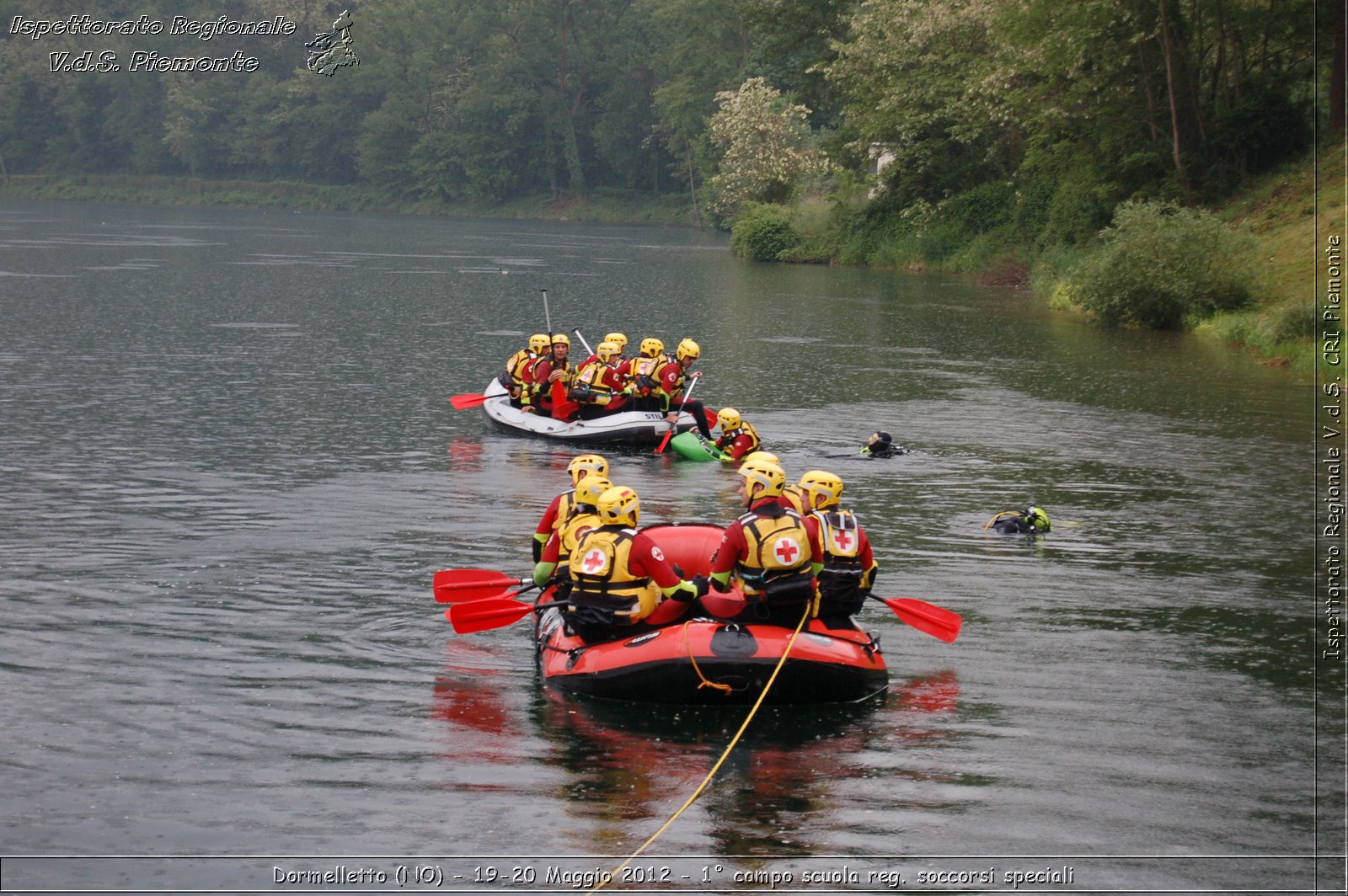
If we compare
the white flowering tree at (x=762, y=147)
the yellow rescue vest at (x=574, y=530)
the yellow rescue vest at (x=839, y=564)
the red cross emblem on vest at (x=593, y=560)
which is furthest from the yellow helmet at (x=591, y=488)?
the white flowering tree at (x=762, y=147)

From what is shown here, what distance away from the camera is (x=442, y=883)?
29.2ft

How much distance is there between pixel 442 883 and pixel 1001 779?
398cm

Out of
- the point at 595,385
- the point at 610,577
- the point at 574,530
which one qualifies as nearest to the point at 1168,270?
the point at 595,385

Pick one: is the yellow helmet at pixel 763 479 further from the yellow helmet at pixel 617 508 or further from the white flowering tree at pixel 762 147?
the white flowering tree at pixel 762 147

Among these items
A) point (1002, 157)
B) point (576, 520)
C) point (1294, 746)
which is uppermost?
point (1002, 157)

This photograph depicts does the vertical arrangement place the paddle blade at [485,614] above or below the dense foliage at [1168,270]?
below

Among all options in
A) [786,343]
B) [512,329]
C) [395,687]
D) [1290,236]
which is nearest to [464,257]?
[512,329]

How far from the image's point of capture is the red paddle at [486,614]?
1271cm

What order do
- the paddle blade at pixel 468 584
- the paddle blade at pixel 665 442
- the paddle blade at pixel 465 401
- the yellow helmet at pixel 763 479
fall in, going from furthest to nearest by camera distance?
the paddle blade at pixel 465 401, the paddle blade at pixel 665 442, the paddle blade at pixel 468 584, the yellow helmet at pixel 763 479

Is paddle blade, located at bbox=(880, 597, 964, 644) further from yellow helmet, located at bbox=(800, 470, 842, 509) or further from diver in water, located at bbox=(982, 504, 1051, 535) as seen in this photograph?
diver in water, located at bbox=(982, 504, 1051, 535)

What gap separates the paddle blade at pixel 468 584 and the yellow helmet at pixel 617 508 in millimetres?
2032

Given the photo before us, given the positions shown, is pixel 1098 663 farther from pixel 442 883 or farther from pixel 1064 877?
pixel 442 883

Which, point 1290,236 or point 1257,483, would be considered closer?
point 1257,483

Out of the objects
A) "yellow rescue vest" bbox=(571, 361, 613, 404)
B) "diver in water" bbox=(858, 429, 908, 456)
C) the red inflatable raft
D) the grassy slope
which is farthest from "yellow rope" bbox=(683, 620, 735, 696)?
the grassy slope
